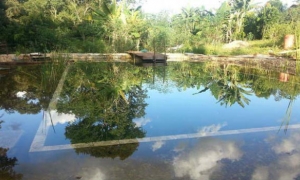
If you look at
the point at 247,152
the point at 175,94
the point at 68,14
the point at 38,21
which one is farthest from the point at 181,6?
the point at 247,152

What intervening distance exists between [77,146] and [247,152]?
1.76 m

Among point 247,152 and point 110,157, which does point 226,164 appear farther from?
point 110,157

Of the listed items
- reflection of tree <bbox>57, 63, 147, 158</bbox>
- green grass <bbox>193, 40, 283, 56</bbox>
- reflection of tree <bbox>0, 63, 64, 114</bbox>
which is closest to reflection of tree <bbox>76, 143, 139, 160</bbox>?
reflection of tree <bbox>57, 63, 147, 158</bbox>

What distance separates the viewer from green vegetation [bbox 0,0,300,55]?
12141 mm

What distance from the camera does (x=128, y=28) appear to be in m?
13.4

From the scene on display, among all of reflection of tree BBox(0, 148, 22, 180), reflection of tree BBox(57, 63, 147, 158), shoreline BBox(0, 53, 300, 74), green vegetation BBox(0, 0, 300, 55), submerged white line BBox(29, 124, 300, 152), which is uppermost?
green vegetation BBox(0, 0, 300, 55)

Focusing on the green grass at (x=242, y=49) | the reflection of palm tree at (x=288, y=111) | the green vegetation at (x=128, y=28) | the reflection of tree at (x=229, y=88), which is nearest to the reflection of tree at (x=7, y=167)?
the reflection of palm tree at (x=288, y=111)

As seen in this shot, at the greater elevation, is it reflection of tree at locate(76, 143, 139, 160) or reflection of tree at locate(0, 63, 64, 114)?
reflection of tree at locate(0, 63, 64, 114)

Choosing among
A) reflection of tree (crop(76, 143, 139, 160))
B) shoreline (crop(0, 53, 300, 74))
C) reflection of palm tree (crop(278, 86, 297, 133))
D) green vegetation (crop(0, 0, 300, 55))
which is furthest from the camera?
green vegetation (crop(0, 0, 300, 55))

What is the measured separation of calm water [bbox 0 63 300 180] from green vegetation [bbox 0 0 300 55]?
580cm

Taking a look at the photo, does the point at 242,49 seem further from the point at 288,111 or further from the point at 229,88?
the point at 288,111

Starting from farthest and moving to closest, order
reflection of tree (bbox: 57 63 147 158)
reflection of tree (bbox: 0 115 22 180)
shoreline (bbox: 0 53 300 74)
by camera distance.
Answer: shoreline (bbox: 0 53 300 74) < reflection of tree (bbox: 57 63 147 158) < reflection of tree (bbox: 0 115 22 180)

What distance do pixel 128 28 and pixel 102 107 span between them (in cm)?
977

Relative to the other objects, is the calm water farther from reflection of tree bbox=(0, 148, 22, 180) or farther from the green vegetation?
the green vegetation
